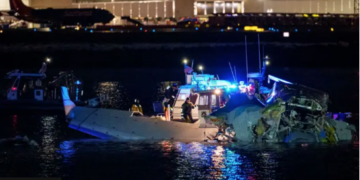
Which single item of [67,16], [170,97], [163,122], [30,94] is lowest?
[163,122]

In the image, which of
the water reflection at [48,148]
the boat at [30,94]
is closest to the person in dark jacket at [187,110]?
the water reflection at [48,148]

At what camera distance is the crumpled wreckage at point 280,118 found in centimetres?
2898

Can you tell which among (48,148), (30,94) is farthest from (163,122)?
(30,94)

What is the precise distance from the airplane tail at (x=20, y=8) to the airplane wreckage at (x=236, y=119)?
7290 centimetres

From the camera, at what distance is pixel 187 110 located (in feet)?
100.0

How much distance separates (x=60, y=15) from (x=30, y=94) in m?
56.9

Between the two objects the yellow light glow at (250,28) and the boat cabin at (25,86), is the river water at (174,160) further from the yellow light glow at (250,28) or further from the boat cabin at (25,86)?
the yellow light glow at (250,28)

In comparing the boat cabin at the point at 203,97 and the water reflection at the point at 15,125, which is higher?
the boat cabin at the point at 203,97

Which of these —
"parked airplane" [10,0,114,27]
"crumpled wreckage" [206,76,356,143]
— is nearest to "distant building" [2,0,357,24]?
"parked airplane" [10,0,114,27]

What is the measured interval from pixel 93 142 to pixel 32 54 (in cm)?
5352

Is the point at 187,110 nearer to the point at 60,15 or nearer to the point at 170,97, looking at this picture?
the point at 170,97

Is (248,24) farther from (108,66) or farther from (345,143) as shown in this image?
(345,143)

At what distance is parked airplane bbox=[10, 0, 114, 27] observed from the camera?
3976 inches

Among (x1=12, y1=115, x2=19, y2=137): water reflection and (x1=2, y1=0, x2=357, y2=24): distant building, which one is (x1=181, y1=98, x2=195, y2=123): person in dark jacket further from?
(x1=2, y1=0, x2=357, y2=24): distant building
